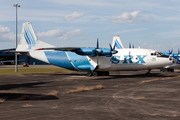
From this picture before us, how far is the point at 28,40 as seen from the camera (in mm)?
43094

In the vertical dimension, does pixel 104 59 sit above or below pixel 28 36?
below

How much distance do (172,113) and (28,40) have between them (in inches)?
1458

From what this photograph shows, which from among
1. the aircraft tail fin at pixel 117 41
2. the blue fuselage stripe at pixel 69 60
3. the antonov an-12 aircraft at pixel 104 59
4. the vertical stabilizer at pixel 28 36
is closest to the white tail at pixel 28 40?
the vertical stabilizer at pixel 28 36

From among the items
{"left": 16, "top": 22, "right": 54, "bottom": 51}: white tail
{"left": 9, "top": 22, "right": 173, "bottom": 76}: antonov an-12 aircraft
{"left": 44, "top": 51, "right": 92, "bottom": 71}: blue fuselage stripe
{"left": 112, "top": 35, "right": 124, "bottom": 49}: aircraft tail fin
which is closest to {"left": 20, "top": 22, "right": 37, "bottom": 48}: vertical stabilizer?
{"left": 16, "top": 22, "right": 54, "bottom": 51}: white tail

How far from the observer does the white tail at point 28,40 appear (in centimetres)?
4206

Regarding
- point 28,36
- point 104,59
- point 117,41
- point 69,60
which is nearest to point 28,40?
point 28,36

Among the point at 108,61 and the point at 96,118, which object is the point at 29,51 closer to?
the point at 108,61

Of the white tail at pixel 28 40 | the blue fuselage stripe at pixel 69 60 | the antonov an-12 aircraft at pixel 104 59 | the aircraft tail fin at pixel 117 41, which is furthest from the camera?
the aircraft tail fin at pixel 117 41

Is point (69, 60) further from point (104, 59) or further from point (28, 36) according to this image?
point (28, 36)

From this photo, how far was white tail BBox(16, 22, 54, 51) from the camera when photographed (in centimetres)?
4206

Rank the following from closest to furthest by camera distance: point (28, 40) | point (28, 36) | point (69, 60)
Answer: point (69, 60)
point (28, 40)
point (28, 36)

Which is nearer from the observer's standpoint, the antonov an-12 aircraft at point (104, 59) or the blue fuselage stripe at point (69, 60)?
the antonov an-12 aircraft at point (104, 59)

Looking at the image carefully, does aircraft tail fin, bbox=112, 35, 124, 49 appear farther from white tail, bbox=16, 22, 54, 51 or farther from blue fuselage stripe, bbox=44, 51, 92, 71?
blue fuselage stripe, bbox=44, 51, 92, 71

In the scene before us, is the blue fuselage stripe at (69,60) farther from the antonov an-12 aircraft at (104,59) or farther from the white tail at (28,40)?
the white tail at (28,40)
